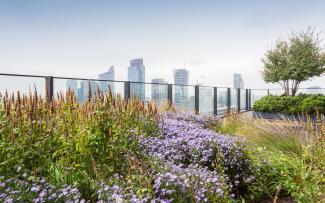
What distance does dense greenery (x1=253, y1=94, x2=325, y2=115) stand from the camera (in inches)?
635

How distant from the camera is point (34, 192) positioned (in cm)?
281

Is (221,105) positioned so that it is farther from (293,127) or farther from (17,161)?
(17,161)

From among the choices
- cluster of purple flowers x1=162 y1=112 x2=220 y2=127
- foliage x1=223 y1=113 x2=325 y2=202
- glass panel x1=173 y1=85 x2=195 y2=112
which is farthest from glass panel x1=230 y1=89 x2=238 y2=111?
foliage x1=223 y1=113 x2=325 y2=202

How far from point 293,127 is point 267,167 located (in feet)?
8.12

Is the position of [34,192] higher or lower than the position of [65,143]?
lower

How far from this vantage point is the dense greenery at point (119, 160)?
2.92 m

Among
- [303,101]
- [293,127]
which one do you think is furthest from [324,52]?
[293,127]

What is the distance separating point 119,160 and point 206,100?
581 inches

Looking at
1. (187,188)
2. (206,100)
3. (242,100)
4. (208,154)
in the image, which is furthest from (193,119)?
(242,100)

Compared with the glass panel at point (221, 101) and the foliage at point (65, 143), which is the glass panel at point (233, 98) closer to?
the glass panel at point (221, 101)

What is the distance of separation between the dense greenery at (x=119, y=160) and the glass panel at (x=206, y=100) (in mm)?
11399

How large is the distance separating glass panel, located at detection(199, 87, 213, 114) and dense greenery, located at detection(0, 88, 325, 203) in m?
11.4

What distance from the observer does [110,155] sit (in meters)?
3.67

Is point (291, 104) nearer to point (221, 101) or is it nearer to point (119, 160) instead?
point (221, 101)
